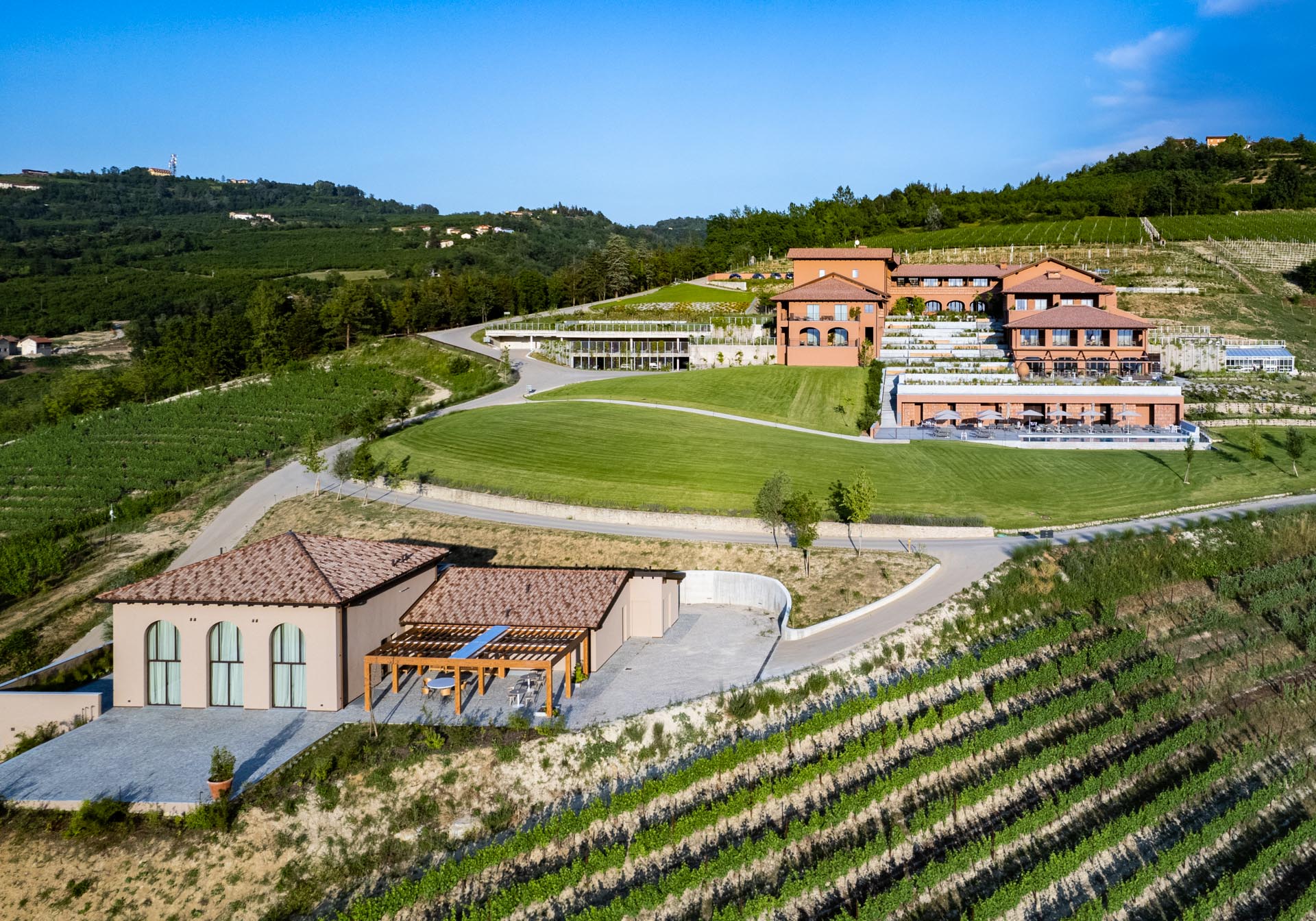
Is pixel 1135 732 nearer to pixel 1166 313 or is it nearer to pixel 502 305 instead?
pixel 1166 313

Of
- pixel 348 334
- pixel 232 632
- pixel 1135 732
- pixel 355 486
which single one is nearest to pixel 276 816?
pixel 232 632

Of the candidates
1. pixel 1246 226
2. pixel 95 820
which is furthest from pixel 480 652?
pixel 1246 226

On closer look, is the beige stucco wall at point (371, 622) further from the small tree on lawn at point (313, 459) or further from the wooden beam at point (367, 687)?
the small tree on lawn at point (313, 459)

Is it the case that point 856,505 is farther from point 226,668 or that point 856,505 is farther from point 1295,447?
point 1295,447

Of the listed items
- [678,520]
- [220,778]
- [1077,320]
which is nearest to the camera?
[220,778]

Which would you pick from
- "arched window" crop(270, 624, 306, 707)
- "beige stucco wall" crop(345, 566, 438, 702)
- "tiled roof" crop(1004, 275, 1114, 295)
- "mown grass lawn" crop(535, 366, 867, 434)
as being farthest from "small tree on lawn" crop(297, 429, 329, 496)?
"tiled roof" crop(1004, 275, 1114, 295)

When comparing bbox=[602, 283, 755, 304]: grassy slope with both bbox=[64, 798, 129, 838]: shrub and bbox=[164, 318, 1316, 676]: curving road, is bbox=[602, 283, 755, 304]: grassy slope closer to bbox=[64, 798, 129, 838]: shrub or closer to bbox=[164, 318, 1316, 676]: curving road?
bbox=[164, 318, 1316, 676]: curving road

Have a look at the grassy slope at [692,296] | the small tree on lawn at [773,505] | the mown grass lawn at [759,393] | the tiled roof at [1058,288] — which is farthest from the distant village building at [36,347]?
the tiled roof at [1058,288]
